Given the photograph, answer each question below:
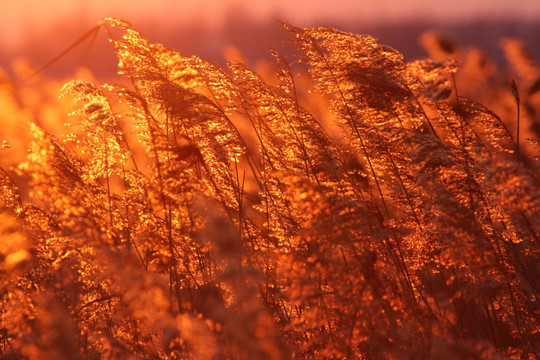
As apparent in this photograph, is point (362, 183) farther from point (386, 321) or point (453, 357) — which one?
point (453, 357)

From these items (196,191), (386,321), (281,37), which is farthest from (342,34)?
(386,321)

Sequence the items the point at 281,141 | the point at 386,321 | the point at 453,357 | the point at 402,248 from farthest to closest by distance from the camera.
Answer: the point at 281,141 < the point at 402,248 < the point at 386,321 < the point at 453,357

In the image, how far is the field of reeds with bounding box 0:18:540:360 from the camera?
108 inches

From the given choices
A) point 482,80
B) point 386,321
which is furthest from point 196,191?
point 482,80

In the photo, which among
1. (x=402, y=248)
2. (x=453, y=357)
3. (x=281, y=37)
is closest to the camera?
(x=453, y=357)

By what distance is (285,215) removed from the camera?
13.7ft

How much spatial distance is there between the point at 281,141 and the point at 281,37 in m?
1.01

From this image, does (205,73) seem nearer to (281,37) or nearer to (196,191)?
(281,37)

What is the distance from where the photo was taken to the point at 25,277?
4.28 metres

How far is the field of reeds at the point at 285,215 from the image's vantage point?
8.96ft

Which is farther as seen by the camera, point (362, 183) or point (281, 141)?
point (281, 141)

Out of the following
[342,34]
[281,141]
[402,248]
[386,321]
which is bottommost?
[386,321]

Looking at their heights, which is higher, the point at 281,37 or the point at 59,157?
the point at 281,37

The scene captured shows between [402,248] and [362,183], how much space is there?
95cm
